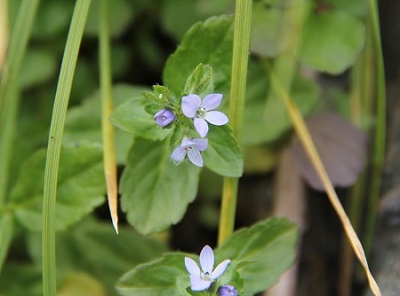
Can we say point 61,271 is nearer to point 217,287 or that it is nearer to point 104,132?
point 104,132

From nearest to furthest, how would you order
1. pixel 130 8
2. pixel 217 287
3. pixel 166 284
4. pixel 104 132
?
pixel 217 287, pixel 166 284, pixel 104 132, pixel 130 8

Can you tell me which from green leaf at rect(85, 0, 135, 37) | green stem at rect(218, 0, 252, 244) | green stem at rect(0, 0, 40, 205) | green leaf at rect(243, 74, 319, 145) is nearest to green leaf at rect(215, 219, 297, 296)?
green stem at rect(218, 0, 252, 244)

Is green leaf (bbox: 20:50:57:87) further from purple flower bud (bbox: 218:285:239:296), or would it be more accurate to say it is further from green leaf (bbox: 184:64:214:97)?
purple flower bud (bbox: 218:285:239:296)

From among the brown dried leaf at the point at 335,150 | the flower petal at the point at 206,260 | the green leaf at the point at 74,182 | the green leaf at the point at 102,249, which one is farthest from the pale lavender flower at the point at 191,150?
the green leaf at the point at 102,249

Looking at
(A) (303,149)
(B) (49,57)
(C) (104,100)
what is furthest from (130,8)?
(A) (303,149)

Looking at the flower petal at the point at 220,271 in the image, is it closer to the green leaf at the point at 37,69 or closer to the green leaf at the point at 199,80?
the green leaf at the point at 199,80

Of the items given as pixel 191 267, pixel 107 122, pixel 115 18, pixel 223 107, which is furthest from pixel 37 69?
pixel 191 267

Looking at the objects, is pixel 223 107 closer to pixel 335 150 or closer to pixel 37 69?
pixel 335 150
